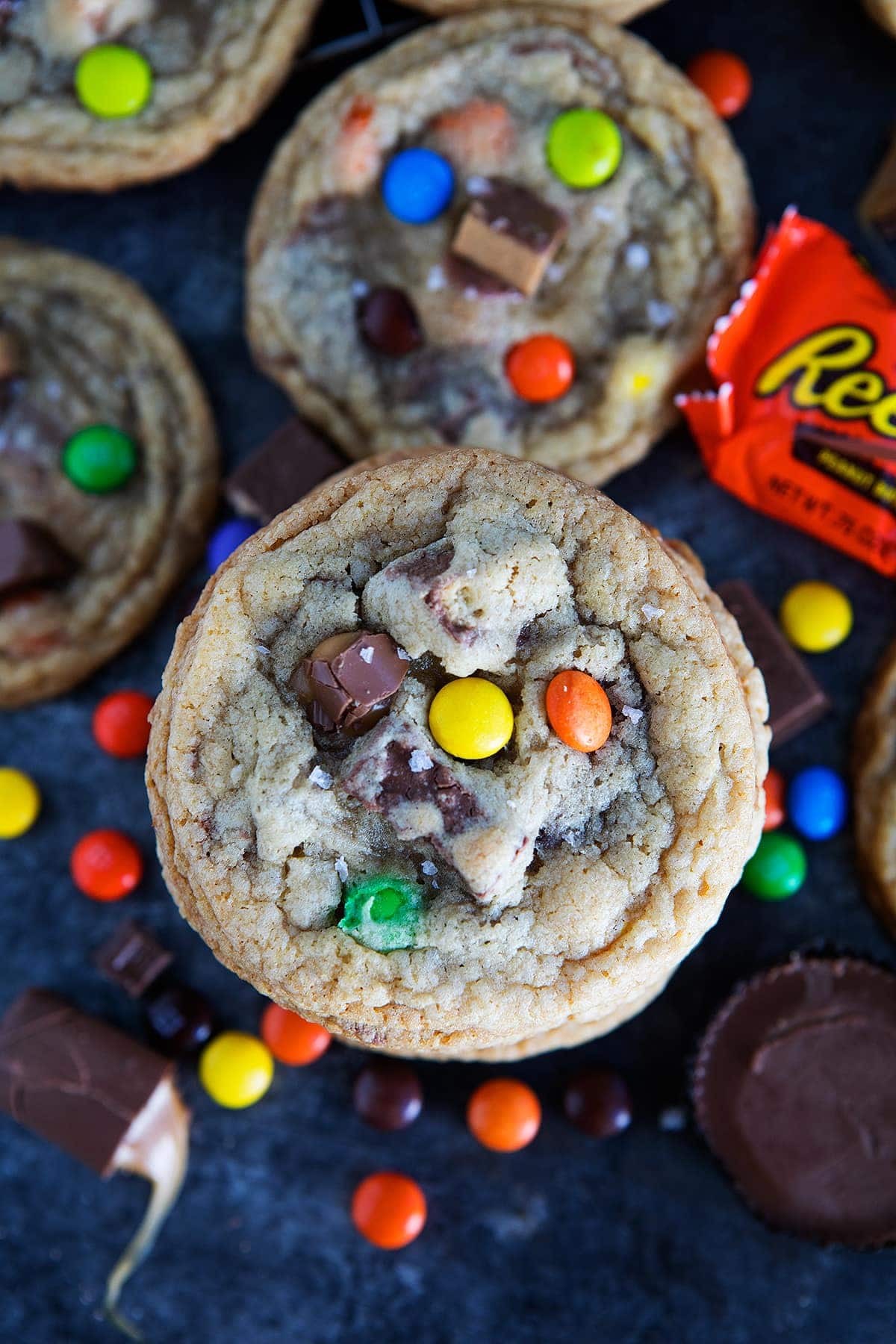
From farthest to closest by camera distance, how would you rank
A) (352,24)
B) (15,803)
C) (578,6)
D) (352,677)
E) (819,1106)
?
(352,24) → (15,803) → (578,6) → (819,1106) → (352,677)

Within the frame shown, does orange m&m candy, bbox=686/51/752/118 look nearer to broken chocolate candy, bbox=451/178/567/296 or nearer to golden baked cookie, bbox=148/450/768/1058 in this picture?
broken chocolate candy, bbox=451/178/567/296

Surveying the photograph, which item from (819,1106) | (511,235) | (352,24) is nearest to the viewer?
(511,235)

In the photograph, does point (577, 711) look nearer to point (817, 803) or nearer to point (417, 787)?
point (417, 787)

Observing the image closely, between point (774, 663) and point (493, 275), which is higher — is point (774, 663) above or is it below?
below

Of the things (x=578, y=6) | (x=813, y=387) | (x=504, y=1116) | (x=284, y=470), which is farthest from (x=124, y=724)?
(x=578, y=6)

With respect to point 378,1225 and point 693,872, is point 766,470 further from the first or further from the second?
point 378,1225

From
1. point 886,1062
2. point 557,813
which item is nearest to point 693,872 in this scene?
point 557,813
